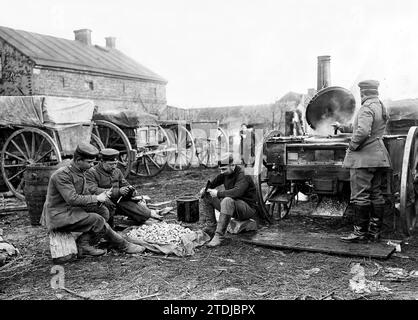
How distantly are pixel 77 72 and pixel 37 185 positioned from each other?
756 inches

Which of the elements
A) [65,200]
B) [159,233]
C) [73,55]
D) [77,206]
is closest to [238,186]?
[159,233]

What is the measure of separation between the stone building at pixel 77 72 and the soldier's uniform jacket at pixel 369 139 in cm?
1991

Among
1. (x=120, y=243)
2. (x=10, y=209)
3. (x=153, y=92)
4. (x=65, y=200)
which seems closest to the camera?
(x=65, y=200)

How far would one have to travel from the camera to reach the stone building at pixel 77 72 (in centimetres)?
2219

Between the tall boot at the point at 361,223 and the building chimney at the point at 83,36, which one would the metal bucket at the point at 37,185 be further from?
the building chimney at the point at 83,36

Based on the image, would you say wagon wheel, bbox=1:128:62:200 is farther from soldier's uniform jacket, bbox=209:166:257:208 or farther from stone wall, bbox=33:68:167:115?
stone wall, bbox=33:68:167:115

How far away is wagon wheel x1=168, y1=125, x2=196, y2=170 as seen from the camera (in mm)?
14266

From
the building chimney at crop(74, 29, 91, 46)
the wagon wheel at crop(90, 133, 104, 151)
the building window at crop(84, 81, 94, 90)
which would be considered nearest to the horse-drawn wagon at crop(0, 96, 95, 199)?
the wagon wheel at crop(90, 133, 104, 151)

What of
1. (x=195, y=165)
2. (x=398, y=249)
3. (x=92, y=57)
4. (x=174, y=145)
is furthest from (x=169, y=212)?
(x=92, y=57)

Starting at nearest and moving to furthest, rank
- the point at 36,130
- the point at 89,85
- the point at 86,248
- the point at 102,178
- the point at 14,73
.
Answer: the point at 86,248, the point at 102,178, the point at 36,130, the point at 14,73, the point at 89,85

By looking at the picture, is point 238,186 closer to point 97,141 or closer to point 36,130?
point 36,130

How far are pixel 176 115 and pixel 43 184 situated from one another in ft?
75.3

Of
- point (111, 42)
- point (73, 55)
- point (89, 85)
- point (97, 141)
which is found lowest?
point (97, 141)

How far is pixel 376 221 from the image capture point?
5.59 m
